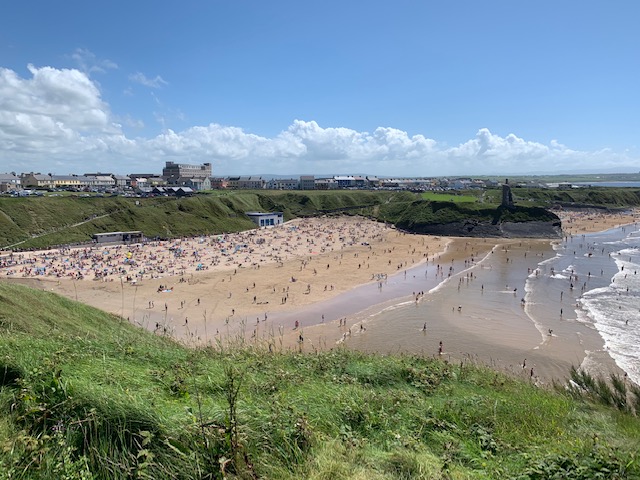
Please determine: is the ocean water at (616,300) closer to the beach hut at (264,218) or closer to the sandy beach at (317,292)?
the sandy beach at (317,292)

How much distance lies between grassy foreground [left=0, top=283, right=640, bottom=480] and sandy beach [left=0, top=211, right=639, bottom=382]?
813 centimetres

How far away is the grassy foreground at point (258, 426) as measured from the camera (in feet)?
13.8

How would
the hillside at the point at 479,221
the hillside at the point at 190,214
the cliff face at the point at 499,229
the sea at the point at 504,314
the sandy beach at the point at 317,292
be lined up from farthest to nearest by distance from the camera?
the hillside at the point at 479,221, the cliff face at the point at 499,229, the hillside at the point at 190,214, the sandy beach at the point at 317,292, the sea at the point at 504,314

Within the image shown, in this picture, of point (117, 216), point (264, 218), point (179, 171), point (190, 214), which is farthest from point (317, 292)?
point (179, 171)

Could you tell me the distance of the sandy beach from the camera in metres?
23.8

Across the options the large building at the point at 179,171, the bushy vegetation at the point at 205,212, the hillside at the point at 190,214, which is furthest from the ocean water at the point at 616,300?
the large building at the point at 179,171

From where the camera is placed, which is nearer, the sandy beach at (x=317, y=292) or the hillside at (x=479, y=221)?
the sandy beach at (x=317, y=292)

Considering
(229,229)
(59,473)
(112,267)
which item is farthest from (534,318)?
(229,229)

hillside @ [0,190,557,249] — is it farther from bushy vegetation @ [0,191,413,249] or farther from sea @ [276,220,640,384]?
sea @ [276,220,640,384]

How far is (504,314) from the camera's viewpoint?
29.5 metres

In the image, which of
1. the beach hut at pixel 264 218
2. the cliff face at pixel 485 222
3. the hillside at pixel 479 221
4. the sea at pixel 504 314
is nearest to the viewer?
the sea at pixel 504 314

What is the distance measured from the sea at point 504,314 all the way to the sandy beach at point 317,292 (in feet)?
0.47

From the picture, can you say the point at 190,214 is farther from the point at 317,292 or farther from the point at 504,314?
the point at 504,314

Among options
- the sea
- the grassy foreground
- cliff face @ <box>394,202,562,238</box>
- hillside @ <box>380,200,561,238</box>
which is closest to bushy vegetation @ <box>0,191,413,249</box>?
hillside @ <box>380,200,561,238</box>
